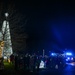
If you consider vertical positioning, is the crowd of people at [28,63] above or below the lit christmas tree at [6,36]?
below

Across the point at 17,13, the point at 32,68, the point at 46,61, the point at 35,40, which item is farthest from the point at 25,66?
the point at 35,40

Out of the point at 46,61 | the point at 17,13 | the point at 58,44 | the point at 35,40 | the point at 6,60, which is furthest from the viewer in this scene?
the point at 58,44

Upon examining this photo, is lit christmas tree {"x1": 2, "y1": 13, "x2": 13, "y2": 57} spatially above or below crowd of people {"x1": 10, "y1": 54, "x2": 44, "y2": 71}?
above

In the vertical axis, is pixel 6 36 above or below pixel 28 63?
above

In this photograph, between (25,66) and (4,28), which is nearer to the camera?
A: (25,66)

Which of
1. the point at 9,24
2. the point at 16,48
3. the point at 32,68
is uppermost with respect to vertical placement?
the point at 9,24

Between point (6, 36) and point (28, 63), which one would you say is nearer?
point (28, 63)

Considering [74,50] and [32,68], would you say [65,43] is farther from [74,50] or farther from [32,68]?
[32,68]

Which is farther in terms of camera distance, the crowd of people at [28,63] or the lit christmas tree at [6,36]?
the lit christmas tree at [6,36]

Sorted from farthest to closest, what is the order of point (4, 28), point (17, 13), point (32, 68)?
point (17, 13), point (4, 28), point (32, 68)

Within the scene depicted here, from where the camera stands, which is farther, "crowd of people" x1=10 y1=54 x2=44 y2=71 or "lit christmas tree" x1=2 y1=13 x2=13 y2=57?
"lit christmas tree" x1=2 y1=13 x2=13 y2=57

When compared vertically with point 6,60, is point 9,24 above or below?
above

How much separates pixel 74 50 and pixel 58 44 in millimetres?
6326

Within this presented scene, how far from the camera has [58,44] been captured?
107250 mm
